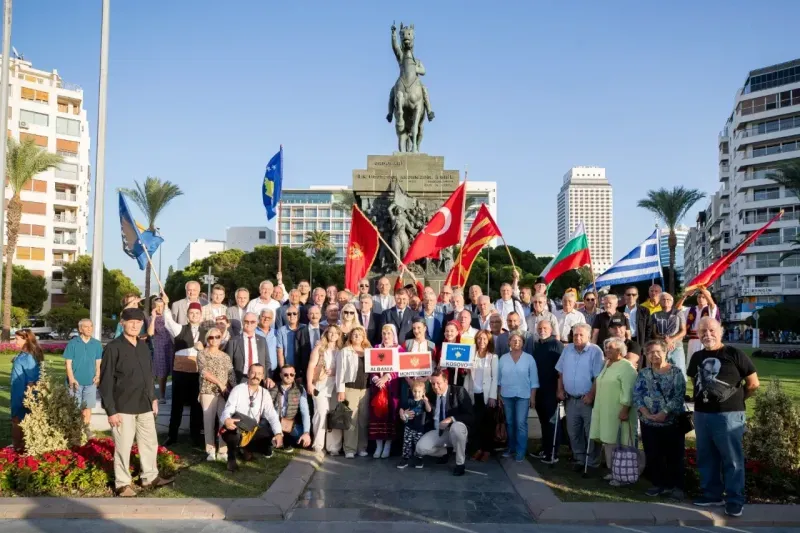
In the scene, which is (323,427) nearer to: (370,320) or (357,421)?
(357,421)

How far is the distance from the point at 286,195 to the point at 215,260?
85857mm

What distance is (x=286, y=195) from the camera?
525ft

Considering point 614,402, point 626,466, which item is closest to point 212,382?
point 614,402

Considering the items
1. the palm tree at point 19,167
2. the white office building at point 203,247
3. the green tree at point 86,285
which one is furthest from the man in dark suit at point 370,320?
the white office building at point 203,247

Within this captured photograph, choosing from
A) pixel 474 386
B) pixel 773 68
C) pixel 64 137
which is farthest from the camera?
pixel 773 68

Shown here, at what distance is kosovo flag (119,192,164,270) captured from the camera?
1212 centimetres

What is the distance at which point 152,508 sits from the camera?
689 cm

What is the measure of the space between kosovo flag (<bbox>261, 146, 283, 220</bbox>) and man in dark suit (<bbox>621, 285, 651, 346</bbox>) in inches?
298

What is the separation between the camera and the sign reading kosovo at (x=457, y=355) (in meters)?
9.26

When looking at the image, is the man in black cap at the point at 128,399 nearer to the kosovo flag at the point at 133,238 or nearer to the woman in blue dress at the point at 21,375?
the woman in blue dress at the point at 21,375

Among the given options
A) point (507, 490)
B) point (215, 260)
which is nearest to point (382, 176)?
point (507, 490)

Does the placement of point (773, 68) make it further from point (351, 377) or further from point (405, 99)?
point (351, 377)

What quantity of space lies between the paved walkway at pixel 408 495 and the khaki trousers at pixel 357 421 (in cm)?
34

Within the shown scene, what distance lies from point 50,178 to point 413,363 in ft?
236
